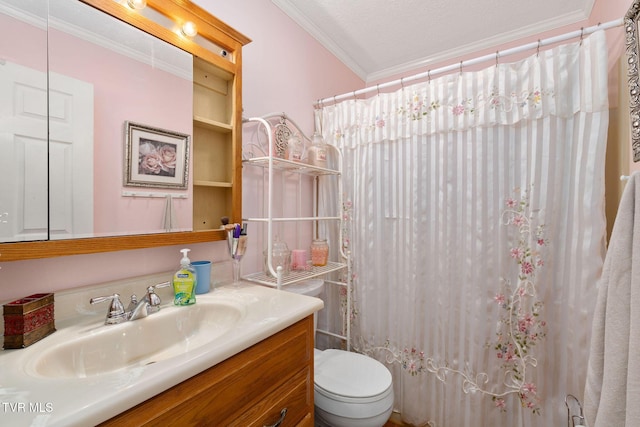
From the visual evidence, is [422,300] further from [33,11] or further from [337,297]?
[33,11]

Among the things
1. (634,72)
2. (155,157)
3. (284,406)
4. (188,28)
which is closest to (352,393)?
(284,406)

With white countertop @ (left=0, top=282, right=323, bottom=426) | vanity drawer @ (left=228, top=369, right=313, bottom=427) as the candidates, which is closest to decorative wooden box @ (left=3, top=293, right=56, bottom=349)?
white countertop @ (left=0, top=282, right=323, bottom=426)

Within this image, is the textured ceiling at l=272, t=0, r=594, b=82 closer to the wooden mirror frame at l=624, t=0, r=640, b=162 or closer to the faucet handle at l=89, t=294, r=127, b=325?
the wooden mirror frame at l=624, t=0, r=640, b=162

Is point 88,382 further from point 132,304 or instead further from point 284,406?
point 284,406

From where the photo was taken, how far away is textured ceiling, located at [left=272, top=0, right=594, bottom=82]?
1.62m

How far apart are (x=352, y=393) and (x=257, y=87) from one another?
1597 millimetres

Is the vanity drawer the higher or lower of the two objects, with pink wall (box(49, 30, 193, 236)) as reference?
lower

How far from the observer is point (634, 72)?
0.87m

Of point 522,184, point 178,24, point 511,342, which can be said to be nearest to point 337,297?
point 511,342

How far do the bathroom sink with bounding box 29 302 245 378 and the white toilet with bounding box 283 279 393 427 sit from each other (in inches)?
23.7

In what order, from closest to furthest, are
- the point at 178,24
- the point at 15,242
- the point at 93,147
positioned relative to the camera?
the point at 15,242 → the point at 93,147 → the point at 178,24

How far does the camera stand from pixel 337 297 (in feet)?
6.40

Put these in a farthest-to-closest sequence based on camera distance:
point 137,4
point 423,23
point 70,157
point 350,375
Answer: point 423,23
point 350,375
point 137,4
point 70,157

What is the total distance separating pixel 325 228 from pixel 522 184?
117 cm
